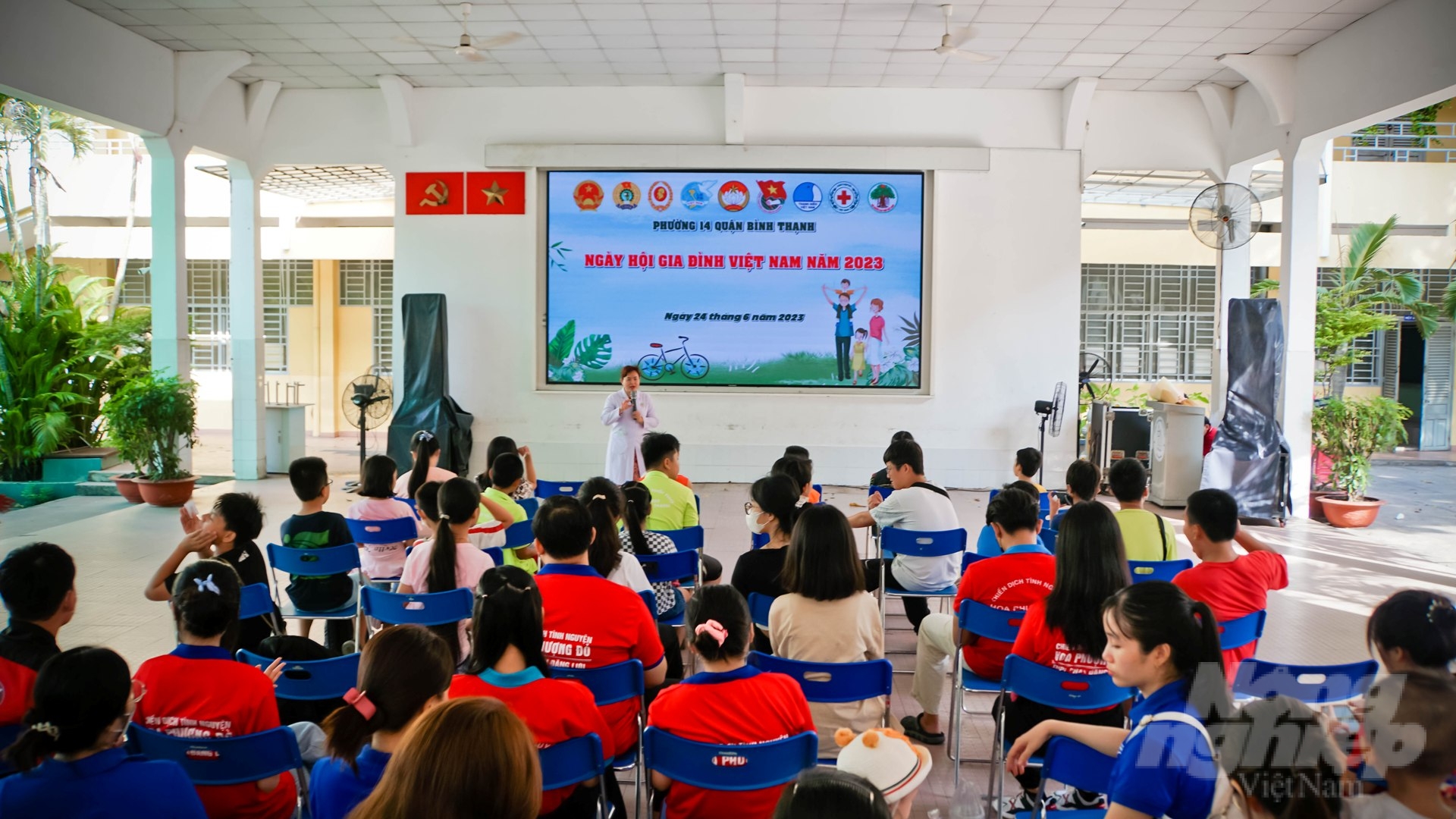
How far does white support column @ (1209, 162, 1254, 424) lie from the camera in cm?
955

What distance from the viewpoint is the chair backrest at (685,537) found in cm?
423

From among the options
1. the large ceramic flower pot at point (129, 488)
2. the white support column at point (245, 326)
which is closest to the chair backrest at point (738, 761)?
the large ceramic flower pot at point (129, 488)

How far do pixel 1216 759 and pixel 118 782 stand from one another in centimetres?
197

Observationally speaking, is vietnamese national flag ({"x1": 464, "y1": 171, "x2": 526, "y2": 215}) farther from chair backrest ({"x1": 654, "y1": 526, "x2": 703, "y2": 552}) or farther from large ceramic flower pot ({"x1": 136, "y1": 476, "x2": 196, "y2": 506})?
chair backrest ({"x1": 654, "y1": 526, "x2": 703, "y2": 552})

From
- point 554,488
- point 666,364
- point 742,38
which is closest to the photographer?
point 554,488

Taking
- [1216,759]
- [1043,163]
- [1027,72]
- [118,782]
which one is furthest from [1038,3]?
[118,782]

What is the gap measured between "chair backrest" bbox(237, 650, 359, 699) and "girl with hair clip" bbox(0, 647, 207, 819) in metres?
0.78

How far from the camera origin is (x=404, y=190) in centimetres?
982

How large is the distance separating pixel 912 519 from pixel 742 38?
17.6ft

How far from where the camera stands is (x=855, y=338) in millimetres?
9750

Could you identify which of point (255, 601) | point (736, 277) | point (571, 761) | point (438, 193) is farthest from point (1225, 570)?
point (438, 193)

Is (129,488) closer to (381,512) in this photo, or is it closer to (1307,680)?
(381,512)

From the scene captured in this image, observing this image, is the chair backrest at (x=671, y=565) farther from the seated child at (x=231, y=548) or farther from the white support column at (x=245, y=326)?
the white support column at (x=245, y=326)

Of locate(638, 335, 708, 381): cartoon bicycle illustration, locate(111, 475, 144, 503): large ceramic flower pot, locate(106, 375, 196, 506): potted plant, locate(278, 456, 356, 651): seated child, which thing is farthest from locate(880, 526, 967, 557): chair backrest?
locate(111, 475, 144, 503): large ceramic flower pot
